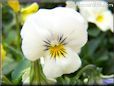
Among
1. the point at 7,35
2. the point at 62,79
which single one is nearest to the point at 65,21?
the point at 62,79

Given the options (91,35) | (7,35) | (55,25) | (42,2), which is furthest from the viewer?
(7,35)

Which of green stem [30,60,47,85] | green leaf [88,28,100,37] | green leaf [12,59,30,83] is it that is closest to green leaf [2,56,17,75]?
green leaf [12,59,30,83]

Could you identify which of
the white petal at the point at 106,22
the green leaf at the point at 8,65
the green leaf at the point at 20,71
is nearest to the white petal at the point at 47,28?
the green leaf at the point at 20,71

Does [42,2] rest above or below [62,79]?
above

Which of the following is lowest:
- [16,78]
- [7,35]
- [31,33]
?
[7,35]

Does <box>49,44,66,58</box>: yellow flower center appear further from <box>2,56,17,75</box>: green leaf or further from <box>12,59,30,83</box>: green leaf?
<box>2,56,17,75</box>: green leaf

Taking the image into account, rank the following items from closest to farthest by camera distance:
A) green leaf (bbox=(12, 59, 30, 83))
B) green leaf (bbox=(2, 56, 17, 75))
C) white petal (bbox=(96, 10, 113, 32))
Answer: green leaf (bbox=(12, 59, 30, 83)), green leaf (bbox=(2, 56, 17, 75)), white petal (bbox=(96, 10, 113, 32))

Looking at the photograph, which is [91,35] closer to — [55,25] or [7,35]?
[7,35]
